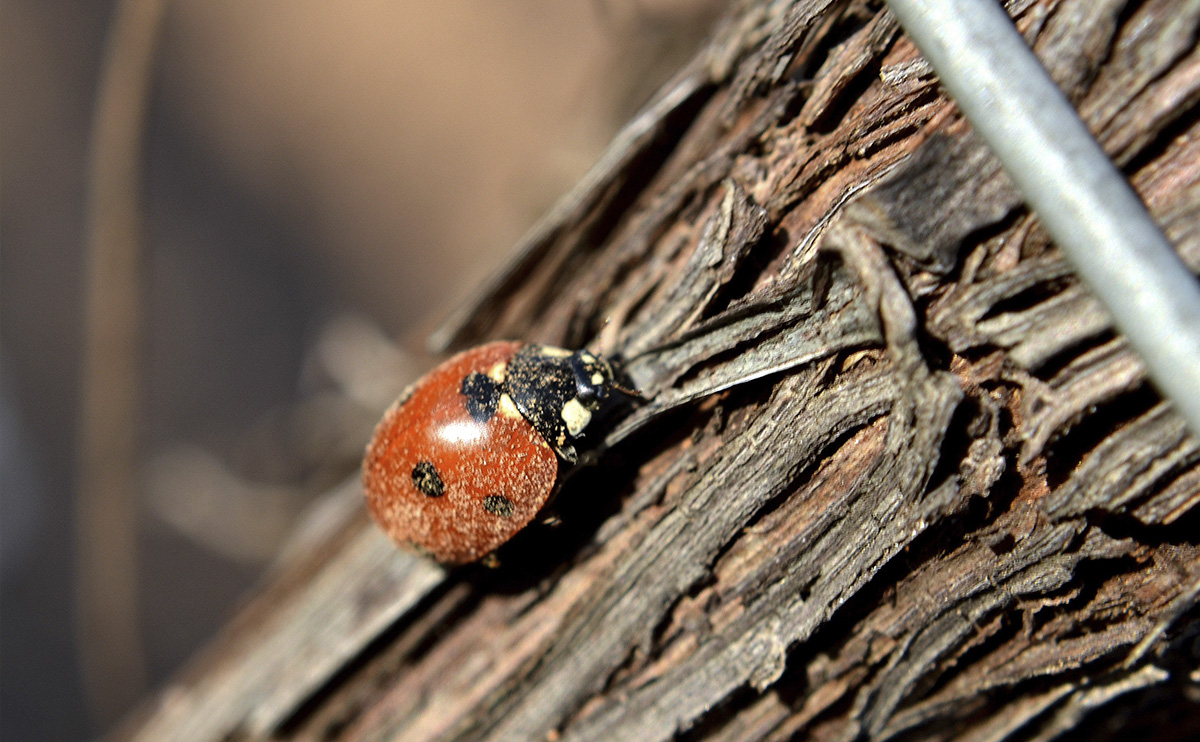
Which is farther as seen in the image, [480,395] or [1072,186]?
[480,395]

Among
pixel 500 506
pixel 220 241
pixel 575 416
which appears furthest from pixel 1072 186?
pixel 220 241

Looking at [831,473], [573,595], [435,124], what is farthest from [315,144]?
[831,473]

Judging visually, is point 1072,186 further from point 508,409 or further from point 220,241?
point 220,241

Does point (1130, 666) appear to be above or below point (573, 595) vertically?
below

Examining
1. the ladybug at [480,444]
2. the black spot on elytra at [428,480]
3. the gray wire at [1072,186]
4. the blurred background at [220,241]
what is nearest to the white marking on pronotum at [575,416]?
the ladybug at [480,444]

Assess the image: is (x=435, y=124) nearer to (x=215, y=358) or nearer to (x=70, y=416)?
(x=215, y=358)
